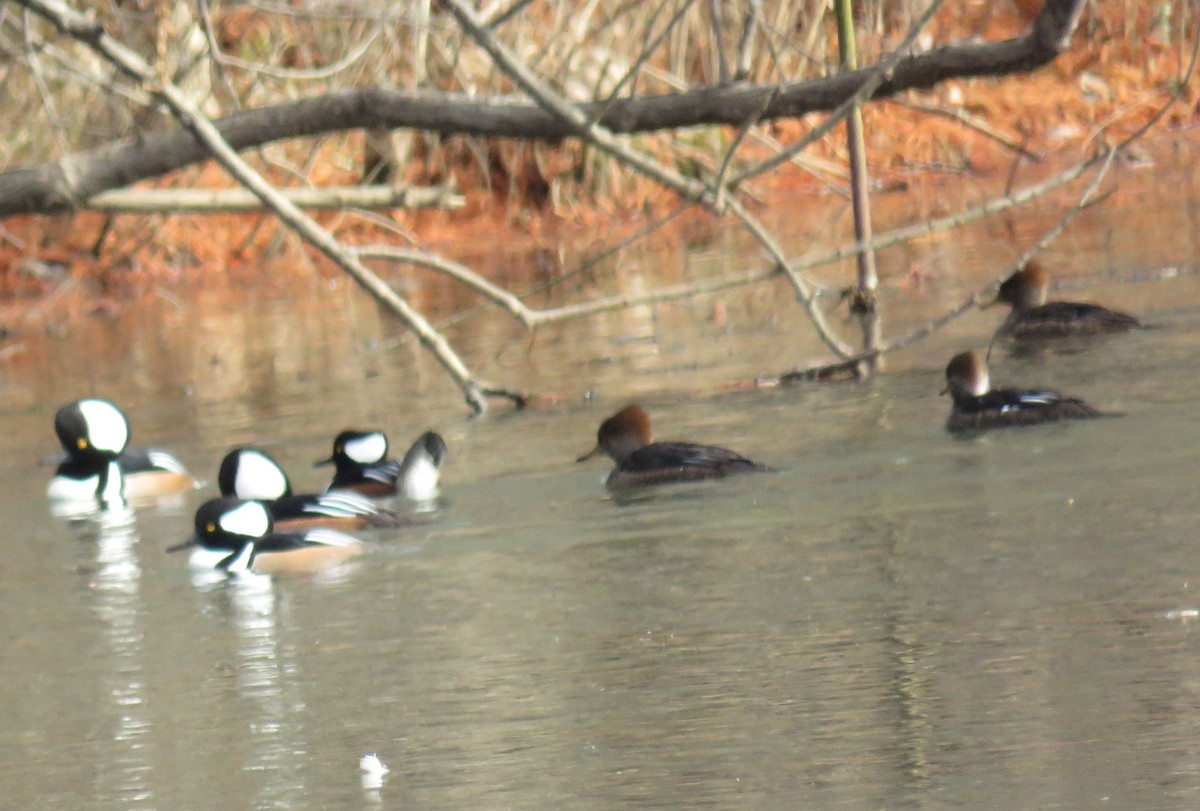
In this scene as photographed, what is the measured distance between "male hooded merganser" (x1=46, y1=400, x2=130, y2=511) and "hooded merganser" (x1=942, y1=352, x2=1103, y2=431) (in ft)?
12.2

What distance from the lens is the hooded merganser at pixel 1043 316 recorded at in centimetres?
1055

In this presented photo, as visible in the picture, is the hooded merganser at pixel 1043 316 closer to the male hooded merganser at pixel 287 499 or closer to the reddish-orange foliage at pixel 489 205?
the male hooded merganser at pixel 287 499

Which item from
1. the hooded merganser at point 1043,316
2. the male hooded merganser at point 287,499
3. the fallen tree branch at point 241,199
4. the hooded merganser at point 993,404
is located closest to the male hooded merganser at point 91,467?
the male hooded merganser at point 287,499

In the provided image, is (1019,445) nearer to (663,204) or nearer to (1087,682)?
(1087,682)

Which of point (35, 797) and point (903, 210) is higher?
point (903, 210)

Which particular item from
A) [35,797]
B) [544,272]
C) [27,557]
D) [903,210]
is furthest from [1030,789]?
[903,210]

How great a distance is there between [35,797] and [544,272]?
12.0 metres

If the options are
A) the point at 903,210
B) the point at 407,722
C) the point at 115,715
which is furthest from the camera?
the point at 903,210

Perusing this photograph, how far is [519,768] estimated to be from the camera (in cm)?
486

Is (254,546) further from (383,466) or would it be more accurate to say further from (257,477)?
(383,466)

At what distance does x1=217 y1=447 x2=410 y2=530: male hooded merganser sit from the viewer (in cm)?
846

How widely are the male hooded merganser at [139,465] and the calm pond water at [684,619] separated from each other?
9.8 inches

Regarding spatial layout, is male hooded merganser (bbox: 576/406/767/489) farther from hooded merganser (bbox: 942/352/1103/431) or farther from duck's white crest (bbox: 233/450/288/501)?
duck's white crest (bbox: 233/450/288/501)

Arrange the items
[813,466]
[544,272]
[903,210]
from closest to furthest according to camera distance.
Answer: [813,466] → [544,272] → [903,210]
